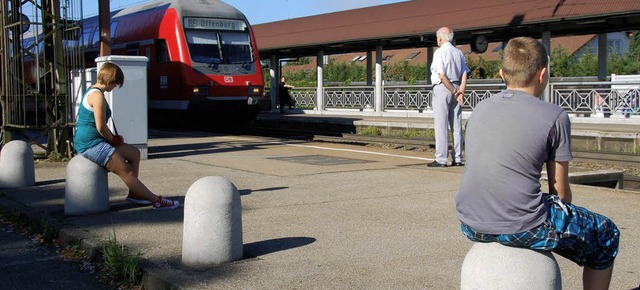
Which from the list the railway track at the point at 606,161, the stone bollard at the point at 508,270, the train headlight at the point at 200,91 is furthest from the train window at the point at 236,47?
the stone bollard at the point at 508,270

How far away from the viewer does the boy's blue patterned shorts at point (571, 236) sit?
344 cm

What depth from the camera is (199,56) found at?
19.4 m

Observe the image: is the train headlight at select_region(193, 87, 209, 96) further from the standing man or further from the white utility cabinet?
the standing man

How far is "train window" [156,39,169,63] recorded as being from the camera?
777 inches

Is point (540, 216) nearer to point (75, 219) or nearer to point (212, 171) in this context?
point (75, 219)

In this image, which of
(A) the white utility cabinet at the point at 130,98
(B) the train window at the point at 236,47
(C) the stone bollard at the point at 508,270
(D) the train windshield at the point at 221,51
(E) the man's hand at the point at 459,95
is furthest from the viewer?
(B) the train window at the point at 236,47

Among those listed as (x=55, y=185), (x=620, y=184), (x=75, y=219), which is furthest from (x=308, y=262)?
(x=620, y=184)

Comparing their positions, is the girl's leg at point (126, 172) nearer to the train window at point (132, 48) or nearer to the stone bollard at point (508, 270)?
the stone bollard at point (508, 270)

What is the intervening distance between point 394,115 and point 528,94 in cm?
2297

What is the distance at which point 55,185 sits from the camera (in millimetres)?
9133

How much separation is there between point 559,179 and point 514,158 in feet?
0.92

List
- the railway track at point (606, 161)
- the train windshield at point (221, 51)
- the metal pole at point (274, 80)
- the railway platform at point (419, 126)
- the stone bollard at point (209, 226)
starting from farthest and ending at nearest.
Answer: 1. the metal pole at point (274, 80)
2. the train windshield at point (221, 51)
3. the railway platform at point (419, 126)
4. the railway track at point (606, 161)
5. the stone bollard at point (209, 226)

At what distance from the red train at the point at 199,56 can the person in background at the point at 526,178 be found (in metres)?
16.1

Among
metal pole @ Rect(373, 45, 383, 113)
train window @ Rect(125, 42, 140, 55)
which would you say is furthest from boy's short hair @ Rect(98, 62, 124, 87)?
→ metal pole @ Rect(373, 45, 383, 113)
